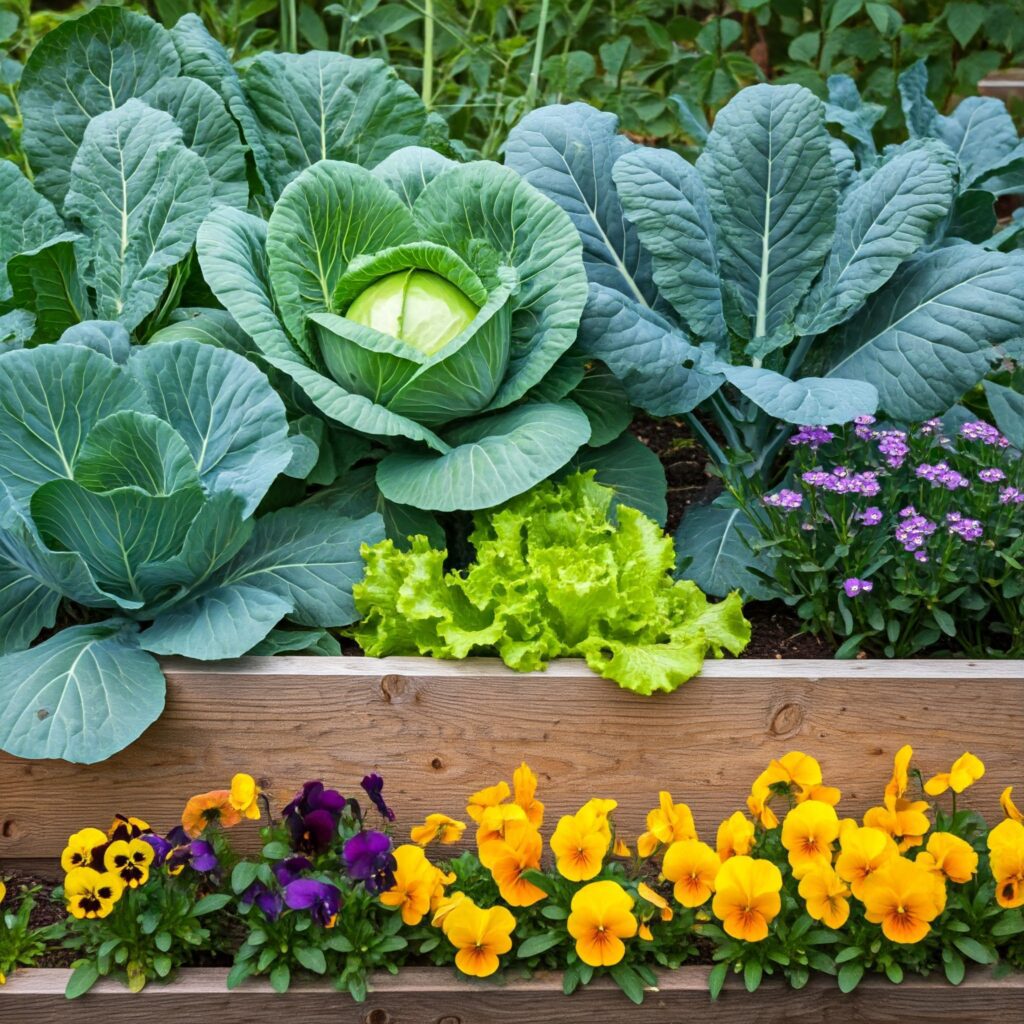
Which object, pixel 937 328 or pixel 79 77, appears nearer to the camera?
pixel 937 328

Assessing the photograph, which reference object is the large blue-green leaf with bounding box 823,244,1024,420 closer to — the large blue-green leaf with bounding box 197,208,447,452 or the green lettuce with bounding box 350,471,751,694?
the green lettuce with bounding box 350,471,751,694

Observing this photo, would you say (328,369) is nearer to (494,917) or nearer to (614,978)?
(494,917)

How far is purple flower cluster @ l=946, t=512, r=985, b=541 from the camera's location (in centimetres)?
201

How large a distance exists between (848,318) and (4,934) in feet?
6.15

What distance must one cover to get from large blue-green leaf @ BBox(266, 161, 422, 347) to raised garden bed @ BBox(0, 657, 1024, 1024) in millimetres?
686

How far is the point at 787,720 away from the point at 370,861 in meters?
0.75

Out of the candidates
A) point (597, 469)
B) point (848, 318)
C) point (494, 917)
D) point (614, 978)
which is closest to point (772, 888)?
point (614, 978)

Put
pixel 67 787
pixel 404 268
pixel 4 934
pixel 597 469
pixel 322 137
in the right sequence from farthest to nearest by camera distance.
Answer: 1. pixel 322 137
2. pixel 597 469
3. pixel 404 268
4. pixel 67 787
5. pixel 4 934

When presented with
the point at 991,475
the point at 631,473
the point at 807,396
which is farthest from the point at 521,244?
the point at 991,475

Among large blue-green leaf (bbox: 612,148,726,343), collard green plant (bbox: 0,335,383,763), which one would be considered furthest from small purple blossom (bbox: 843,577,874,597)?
collard green plant (bbox: 0,335,383,763)

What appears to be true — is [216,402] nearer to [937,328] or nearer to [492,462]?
[492,462]

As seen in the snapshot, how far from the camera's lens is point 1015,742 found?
210 centimetres

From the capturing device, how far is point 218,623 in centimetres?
202

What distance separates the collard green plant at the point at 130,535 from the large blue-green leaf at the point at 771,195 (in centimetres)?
96
